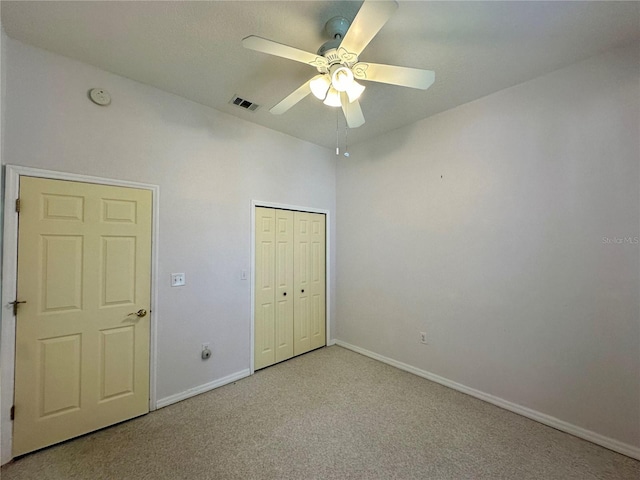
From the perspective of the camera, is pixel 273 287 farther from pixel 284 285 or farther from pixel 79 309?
pixel 79 309

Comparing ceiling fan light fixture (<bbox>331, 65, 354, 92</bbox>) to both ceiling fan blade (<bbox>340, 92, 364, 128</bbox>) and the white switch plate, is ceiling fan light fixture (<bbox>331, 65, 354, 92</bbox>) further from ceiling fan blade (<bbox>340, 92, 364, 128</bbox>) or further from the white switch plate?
the white switch plate

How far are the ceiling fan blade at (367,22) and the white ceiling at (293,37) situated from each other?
32 cm

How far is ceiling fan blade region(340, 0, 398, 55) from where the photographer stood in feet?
4.03

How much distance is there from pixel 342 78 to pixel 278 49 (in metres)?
0.41

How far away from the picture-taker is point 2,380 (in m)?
1.75

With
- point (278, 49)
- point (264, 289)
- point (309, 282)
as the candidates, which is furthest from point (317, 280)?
A: point (278, 49)

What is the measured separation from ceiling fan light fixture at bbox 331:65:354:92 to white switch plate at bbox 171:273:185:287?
2.15m

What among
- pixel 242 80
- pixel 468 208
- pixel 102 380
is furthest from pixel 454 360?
pixel 242 80

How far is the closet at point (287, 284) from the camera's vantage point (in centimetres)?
320

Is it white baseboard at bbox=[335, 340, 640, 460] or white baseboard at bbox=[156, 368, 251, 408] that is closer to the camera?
white baseboard at bbox=[335, 340, 640, 460]

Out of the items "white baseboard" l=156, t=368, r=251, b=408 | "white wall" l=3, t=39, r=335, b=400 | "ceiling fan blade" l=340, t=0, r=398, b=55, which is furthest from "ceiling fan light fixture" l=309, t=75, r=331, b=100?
"white baseboard" l=156, t=368, r=251, b=408

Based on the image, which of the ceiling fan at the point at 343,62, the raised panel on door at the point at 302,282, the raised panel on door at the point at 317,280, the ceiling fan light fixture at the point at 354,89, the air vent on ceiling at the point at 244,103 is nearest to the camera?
the ceiling fan at the point at 343,62

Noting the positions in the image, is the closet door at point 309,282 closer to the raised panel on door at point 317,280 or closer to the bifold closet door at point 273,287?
the raised panel on door at point 317,280

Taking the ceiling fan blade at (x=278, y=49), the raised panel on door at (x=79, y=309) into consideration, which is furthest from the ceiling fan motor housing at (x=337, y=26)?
the raised panel on door at (x=79, y=309)
